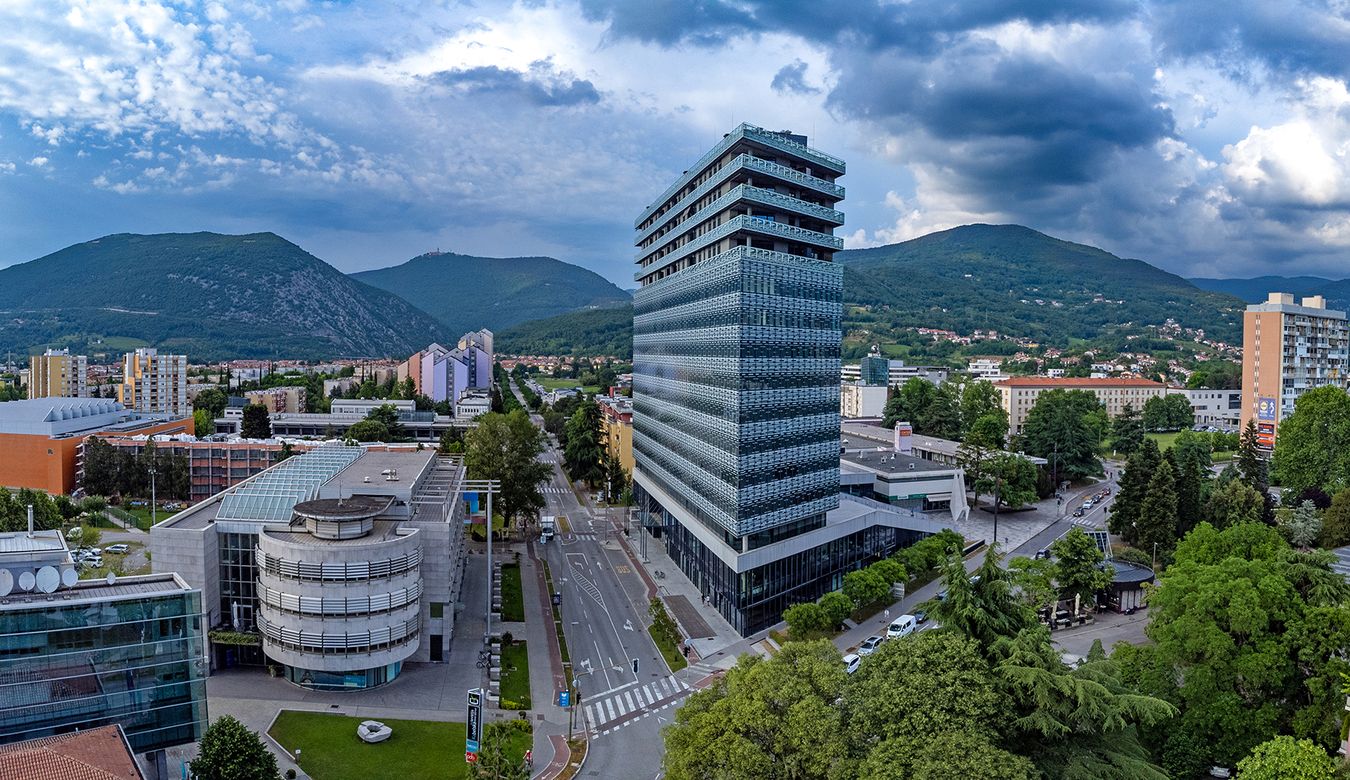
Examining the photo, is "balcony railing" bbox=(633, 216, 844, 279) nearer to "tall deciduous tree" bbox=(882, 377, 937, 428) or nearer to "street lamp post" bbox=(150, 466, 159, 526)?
"street lamp post" bbox=(150, 466, 159, 526)

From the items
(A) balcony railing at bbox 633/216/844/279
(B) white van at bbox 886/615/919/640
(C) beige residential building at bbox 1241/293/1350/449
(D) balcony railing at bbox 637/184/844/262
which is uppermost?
(D) balcony railing at bbox 637/184/844/262

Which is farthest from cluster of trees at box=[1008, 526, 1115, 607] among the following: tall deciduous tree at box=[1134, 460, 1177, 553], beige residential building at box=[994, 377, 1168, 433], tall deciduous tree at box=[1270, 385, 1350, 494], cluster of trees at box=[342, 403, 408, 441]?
beige residential building at box=[994, 377, 1168, 433]

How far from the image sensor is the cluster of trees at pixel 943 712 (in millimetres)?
22734

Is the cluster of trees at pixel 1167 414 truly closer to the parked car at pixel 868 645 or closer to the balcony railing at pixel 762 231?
the balcony railing at pixel 762 231

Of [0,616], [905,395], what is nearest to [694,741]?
[0,616]

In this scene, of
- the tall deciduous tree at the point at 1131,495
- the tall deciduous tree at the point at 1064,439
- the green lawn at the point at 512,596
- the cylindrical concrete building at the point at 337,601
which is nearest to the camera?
the cylindrical concrete building at the point at 337,601

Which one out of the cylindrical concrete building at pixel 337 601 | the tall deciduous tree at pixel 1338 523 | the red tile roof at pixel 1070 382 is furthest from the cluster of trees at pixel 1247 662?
the red tile roof at pixel 1070 382

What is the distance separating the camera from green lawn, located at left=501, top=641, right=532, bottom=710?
43188mm

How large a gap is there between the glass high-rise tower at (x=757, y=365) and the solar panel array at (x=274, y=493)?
26.2 metres

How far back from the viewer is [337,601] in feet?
141

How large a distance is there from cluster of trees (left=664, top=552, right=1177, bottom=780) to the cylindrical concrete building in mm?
21923

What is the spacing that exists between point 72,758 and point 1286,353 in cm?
12366

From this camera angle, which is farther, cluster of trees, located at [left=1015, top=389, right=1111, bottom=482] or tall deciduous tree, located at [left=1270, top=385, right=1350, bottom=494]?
cluster of trees, located at [left=1015, top=389, right=1111, bottom=482]

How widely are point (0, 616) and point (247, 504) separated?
17.2 meters
